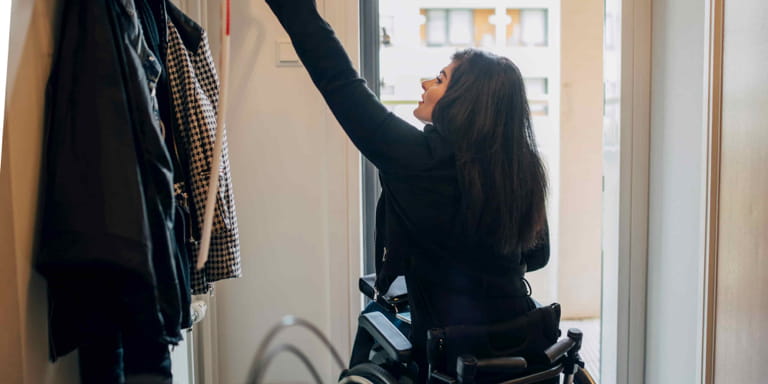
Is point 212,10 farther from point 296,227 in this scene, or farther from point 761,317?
point 761,317

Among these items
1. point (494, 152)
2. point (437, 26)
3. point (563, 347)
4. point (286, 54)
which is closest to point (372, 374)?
point (563, 347)

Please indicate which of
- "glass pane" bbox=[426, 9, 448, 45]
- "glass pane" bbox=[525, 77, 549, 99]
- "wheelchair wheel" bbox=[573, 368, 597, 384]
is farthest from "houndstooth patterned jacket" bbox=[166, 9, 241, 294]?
"glass pane" bbox=[525, 77, 549, 99]

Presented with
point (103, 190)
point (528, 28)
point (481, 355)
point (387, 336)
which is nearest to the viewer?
point (103, 190)

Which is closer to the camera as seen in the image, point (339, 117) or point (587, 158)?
point (339, 117)

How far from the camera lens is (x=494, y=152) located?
1117mm

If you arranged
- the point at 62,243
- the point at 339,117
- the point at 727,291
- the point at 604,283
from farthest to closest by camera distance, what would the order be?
the point at 604,283 → the point at 727,291 → the point at 339,117 → the point at 62,243

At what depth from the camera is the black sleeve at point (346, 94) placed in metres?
1.07

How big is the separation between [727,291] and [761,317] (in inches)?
4.7

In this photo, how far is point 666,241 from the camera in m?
1.58

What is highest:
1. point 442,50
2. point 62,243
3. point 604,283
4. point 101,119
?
point 442,50

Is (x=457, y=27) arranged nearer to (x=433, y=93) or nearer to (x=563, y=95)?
(x=563, y=95)

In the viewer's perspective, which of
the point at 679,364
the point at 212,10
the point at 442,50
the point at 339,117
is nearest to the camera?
the point at 339,117

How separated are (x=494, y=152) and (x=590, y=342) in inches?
71.9

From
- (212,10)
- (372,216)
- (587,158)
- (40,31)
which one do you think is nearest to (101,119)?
(40,31)
